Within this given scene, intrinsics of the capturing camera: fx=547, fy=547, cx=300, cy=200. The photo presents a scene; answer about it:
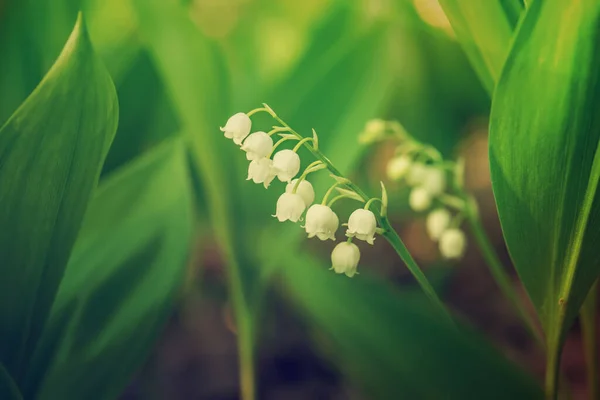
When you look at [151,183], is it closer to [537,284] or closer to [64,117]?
[64,117]

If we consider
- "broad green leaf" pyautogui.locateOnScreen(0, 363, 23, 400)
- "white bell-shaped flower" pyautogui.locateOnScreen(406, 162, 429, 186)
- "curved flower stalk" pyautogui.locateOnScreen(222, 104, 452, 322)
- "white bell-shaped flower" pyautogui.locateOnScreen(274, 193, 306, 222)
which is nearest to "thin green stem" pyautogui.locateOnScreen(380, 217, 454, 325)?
"curved flower stalk" pyautogui.locateOnScreen(222, 104, 452, 322)

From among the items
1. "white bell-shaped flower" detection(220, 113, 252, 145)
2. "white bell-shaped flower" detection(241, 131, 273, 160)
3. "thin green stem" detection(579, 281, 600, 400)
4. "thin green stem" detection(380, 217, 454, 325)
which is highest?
"white bell-shaped flower" detection(220, 113, 252, 145)

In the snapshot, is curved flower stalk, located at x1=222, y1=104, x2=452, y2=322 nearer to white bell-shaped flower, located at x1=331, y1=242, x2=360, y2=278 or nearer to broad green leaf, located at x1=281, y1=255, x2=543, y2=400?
white bell-shaped flower, located at x1=331, y1=242, x2=360, y2=278

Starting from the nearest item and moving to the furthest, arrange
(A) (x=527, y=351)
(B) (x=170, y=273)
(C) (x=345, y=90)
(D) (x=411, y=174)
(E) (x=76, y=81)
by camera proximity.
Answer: (E) (x=76, y=81)
(B) (x=170, y=273)
(D) (x=411, y=174)
(C) (x=345, y=90)
(A) (x=527, y=351)

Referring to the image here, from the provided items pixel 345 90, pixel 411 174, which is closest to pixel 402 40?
pixel 345 90

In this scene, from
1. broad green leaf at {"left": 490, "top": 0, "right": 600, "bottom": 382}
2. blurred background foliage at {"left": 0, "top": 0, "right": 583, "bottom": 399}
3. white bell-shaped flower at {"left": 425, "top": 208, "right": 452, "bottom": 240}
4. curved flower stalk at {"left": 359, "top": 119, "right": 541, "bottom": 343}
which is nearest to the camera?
broad green leaf at {"left": 490, "top": 0, "right": 600, "bottom": 382}

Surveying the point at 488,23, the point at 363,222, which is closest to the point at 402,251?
the point at 363,222

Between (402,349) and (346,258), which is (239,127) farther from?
(402,349)

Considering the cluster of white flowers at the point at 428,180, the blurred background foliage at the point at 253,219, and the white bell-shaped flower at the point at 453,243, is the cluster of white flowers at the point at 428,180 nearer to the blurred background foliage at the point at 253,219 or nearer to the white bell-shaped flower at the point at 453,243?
the white bell-shaped flower at the point at 453,243
